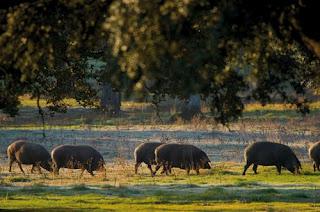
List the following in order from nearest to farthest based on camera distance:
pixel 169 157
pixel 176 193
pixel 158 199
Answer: pixel 158 199, pixel 176 193, pixel 169 157

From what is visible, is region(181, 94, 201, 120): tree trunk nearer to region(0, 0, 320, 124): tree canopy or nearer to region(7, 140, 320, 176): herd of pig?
region(7, 140, 320, 176): herd of pig

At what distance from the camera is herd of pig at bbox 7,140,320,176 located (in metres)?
40.8

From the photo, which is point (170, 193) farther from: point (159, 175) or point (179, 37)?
point (179, 37)

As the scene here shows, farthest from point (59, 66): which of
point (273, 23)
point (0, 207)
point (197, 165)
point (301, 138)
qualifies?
point (301, 138)

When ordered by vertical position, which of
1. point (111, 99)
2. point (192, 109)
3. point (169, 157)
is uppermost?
point (111, 99)

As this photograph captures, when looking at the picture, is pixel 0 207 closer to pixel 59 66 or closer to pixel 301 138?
pixel 59 66

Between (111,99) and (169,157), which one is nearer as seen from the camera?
(169,157)

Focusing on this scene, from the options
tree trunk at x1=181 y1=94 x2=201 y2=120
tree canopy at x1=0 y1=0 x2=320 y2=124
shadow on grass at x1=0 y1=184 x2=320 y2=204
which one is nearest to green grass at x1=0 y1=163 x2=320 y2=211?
shadow on grass at x1=0 y1=184 x2=320 y2=204

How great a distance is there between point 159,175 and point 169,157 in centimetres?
100

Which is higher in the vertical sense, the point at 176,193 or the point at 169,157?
the point at 169,157

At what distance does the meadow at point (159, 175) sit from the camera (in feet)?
93.5

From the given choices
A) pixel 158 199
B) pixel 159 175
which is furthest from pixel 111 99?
pixel 158 199

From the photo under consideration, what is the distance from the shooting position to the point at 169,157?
4169 cm

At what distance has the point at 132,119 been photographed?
72.1m
